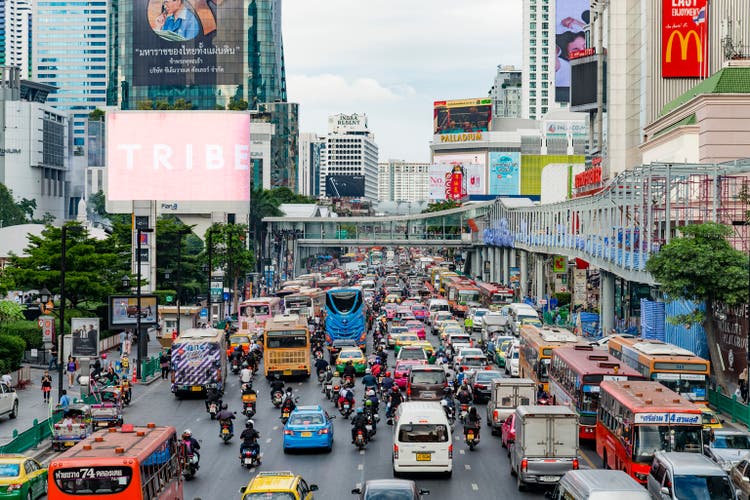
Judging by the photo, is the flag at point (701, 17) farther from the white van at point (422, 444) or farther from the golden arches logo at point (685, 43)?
the white van at point (422, 444)

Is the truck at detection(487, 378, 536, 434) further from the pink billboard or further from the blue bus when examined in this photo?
the pink billboard

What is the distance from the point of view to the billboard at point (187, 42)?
190125 millimetres

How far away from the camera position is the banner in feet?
144

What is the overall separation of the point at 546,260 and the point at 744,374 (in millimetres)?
60720

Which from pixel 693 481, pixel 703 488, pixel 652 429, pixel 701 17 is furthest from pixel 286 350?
pixel 701 17

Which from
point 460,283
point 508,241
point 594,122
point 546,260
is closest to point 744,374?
point 460,283

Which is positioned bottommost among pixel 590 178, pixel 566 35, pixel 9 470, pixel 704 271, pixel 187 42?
pixel 9 470

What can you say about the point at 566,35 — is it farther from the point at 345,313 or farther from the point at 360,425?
the point at 360,425

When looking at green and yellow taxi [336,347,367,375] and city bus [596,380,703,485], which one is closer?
city bus [596,380,703,485]

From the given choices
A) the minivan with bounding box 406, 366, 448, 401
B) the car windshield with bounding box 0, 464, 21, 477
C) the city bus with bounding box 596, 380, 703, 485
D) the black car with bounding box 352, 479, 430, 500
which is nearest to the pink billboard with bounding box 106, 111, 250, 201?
the minivan with bounding box 406, 366, 448, 401

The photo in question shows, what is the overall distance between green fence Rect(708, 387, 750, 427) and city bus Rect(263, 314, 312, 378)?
58.4 ft

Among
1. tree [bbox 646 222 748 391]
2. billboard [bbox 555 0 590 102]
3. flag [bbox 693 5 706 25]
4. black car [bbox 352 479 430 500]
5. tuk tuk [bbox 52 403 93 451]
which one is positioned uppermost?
billboard [bbox 555 0 590 102]

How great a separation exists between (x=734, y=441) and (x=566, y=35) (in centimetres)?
14068

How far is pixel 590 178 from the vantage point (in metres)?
111
